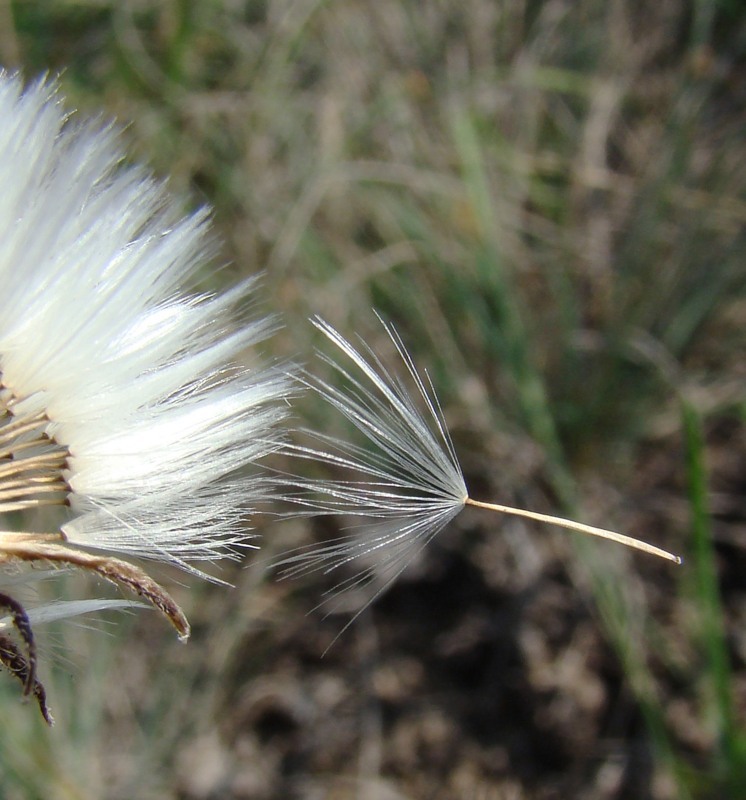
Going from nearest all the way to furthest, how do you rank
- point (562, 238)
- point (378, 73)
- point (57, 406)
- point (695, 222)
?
point (57, 406)
point (695, 222)
point (562, 238)
point (378, 73)

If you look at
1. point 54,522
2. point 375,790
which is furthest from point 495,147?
point 375,790

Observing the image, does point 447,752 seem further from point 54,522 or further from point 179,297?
point 179,297

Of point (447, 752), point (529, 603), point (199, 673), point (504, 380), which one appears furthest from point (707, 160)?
point (199, 673)

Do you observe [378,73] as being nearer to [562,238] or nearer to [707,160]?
[562,238]

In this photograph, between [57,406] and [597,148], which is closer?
[57,406]

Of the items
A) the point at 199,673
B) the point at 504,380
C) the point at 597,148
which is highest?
the point at 597,148

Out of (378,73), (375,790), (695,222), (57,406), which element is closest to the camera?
(57,406)

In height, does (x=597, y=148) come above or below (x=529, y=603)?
above
